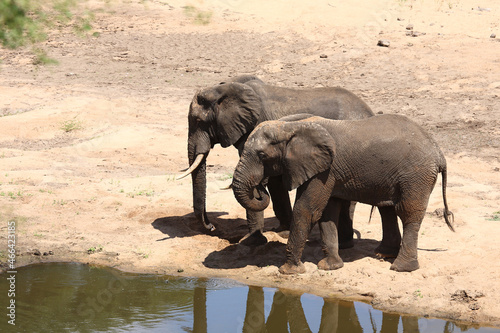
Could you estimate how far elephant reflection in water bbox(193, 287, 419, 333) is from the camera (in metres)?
7.75

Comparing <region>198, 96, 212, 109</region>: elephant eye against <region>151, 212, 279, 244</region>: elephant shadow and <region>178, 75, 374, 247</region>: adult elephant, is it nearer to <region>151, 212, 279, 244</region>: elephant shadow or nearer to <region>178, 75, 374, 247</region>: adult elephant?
<region>178, 75, 374, 247</region>: adult elephant

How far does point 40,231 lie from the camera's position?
10.3 m

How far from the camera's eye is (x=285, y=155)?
8398mm

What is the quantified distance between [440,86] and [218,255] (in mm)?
10269

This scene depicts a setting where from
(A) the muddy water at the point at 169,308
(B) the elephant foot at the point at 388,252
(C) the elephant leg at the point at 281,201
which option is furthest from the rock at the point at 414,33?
(A) the muddy water at the point at 169,308

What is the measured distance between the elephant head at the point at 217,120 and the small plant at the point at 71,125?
7077 millimetres

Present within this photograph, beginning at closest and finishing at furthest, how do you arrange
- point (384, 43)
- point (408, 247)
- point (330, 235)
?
point (408, 247)
point (330, 235)
point (384, 43)

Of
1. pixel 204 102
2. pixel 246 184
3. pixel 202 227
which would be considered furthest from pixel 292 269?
pixel 204 102

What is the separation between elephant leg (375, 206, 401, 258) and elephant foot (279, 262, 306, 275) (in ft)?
3.51

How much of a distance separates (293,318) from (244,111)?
9.92 ft

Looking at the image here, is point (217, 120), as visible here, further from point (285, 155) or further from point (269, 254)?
point (269, 254)

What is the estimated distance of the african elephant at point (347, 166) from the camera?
8.27m

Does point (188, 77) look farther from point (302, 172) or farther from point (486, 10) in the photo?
point (302, 172)

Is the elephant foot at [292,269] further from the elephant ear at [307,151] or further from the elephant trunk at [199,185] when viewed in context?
the elephant trunk at [199,185]
